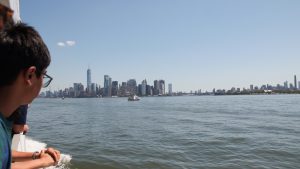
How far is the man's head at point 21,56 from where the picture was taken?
1534mm

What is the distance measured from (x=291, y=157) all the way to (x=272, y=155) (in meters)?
0.81

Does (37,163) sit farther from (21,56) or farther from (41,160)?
(21,56)

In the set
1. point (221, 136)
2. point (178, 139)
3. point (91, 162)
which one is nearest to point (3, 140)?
point (91, 162)

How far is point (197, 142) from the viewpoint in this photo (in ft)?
61.9

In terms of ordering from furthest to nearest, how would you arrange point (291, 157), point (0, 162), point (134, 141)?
point (134, 141) < point (291, 157) < point (0, 162)

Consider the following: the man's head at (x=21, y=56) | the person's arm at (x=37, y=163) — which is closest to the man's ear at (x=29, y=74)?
the man's head at (x=21, y=56)

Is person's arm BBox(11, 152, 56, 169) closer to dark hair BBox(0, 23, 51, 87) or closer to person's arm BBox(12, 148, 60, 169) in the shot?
person's arm BBox(12, 148, 60, 169)

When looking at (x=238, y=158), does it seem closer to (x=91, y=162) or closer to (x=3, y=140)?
(x=91, y=162)

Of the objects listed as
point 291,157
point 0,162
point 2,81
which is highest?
point 2,81

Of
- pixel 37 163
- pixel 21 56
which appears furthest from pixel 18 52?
pixel 37 163

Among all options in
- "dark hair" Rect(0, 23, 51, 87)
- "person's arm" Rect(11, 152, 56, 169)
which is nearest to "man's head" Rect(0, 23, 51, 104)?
"dark hair" Rect(0, 23, 51, 87)

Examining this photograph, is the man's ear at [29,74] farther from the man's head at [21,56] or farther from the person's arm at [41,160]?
the person's arm at [41,160]

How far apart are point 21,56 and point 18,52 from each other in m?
0.02

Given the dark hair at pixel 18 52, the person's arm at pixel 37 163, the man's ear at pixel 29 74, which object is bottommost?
the person's arm at pixel 37 163
